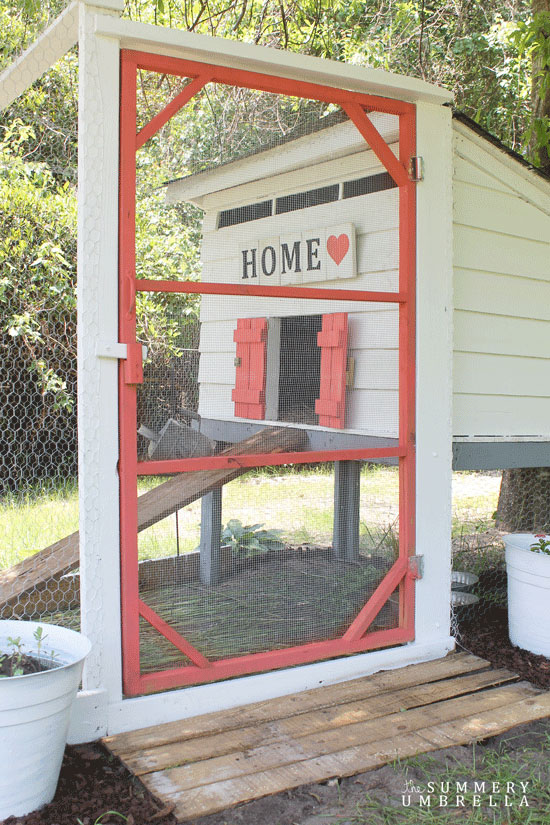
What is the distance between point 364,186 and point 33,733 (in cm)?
237

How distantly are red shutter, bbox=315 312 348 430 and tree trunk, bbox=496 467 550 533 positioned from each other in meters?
1.86

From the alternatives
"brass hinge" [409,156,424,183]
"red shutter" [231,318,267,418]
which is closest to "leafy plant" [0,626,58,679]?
"red shutter" [231,318,267,418]

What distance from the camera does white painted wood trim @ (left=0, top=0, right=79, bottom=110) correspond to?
2.41 m

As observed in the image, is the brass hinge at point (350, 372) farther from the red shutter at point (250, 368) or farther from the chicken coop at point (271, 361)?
the red shutter at point (250, 368)

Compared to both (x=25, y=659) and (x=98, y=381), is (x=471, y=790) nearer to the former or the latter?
(x=25, y=659)

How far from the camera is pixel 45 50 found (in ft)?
8.26

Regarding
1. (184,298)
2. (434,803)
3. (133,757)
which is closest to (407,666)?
(434,803)

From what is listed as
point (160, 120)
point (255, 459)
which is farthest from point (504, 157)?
point (255, 459)

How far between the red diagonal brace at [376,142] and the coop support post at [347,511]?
1.19 m

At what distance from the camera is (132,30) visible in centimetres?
238

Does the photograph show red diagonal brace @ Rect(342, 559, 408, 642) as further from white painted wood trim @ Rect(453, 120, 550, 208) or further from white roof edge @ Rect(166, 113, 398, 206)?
white painted wood trim @ Rect(453, 120, 550, 208)

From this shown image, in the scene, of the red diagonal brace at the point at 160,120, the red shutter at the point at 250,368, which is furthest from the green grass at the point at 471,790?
the red diagonal brace at the point at 160,120

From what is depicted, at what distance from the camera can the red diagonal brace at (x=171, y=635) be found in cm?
254

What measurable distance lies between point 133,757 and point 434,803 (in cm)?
92
